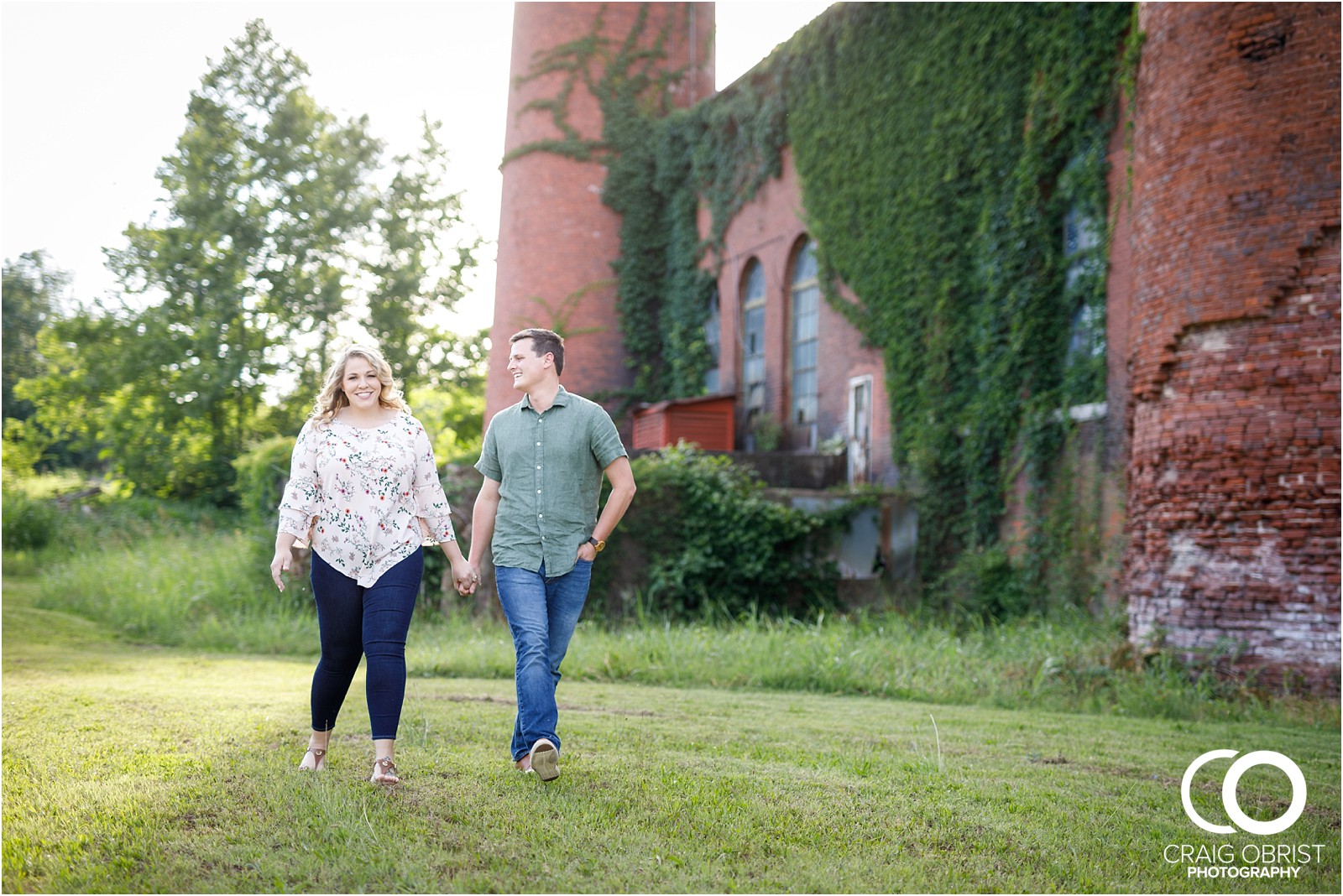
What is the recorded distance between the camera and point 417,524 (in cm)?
477

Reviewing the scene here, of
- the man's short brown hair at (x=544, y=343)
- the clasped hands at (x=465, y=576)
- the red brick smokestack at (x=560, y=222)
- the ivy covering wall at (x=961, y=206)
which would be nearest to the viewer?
the clasped hands at (x=465, y=576)

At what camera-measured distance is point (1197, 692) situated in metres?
9.19

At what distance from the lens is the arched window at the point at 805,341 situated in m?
19.2

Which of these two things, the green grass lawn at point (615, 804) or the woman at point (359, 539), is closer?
the green grass lawn at point (615, 804)

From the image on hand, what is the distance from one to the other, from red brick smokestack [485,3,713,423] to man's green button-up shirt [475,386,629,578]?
1704 cm

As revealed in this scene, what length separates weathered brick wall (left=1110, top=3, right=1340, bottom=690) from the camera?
365 inches

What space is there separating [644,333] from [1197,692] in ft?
50.6

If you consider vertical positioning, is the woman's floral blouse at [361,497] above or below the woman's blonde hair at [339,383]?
below

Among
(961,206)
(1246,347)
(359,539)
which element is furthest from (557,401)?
(961,206)

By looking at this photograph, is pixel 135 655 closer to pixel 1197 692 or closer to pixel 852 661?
pixel 852 661

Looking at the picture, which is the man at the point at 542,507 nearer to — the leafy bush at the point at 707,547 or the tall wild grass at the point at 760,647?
the tall wild grass at the point at 760,647

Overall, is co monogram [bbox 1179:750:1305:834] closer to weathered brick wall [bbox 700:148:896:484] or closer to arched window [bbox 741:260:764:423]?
weathered brick wall [bbox 700:148:896:484]

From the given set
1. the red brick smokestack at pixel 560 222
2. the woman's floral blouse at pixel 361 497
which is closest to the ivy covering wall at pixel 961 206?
the red brick smokestack at pixel 560 222

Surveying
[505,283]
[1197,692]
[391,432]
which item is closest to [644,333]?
[505,283]
